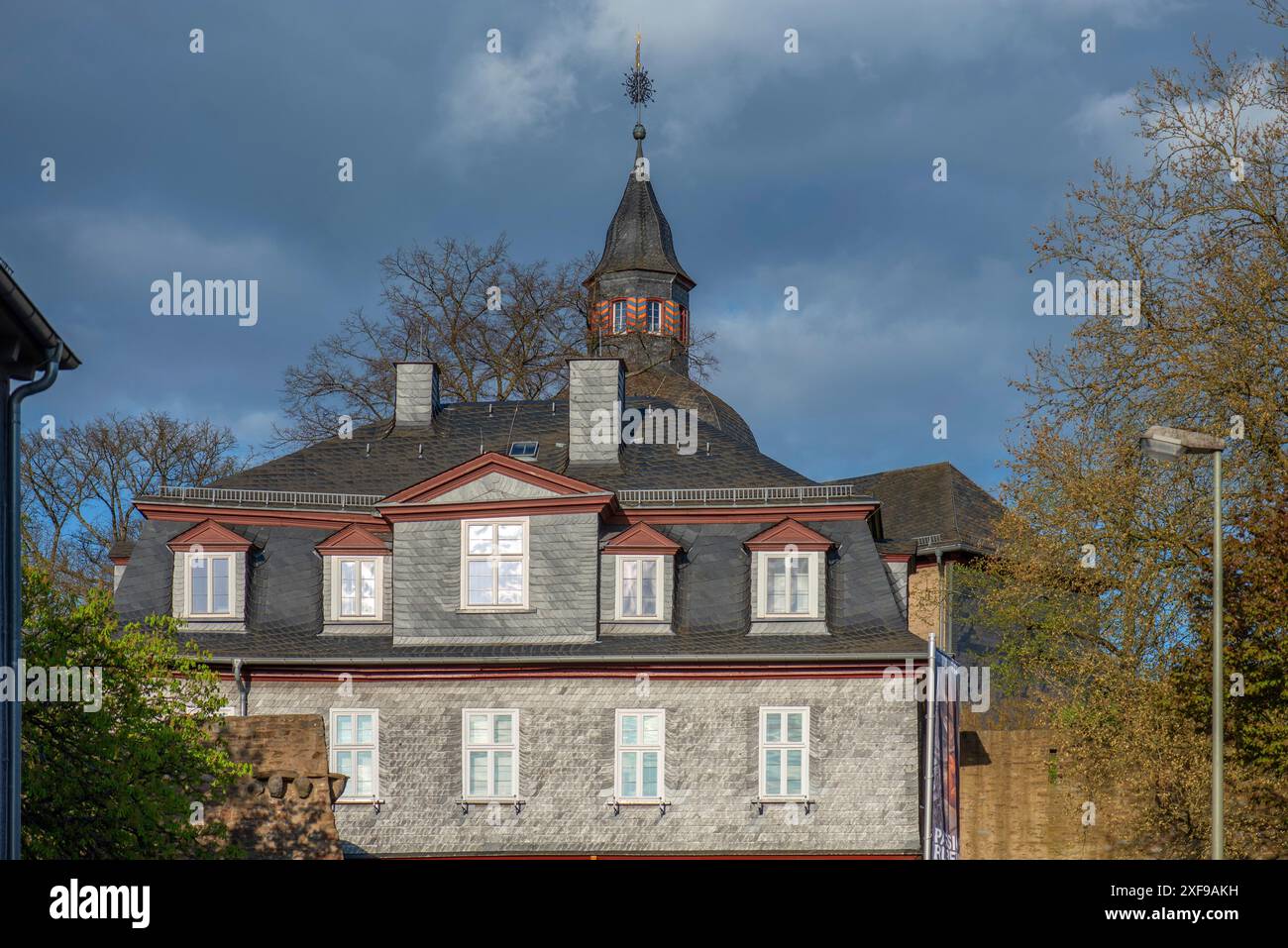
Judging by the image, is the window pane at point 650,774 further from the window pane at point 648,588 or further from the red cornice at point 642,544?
the red cornice at point 642,544

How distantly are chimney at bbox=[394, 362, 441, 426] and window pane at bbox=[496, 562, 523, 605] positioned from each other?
565 cm

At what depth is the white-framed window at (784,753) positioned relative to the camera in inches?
1256

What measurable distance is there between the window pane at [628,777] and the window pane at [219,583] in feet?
27.4

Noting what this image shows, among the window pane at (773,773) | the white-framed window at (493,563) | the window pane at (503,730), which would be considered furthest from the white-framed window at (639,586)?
the window pane at (773,773)

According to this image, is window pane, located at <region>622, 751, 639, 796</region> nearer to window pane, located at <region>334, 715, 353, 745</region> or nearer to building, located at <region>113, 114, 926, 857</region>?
building, located at <region>113, 114, 926, 857</region>

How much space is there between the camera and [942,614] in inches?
1715

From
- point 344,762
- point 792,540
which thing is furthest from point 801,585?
point 344,762

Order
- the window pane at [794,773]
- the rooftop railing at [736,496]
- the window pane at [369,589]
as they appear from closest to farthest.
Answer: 1. the window pane at [794,773]
2. the rooftop railing at [736,496]
3. the window pane at [369,589]

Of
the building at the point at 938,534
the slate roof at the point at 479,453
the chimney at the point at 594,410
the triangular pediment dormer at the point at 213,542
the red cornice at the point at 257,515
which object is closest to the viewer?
the triangular pediment dormer at the point at 213,542

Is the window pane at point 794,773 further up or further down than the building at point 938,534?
further down

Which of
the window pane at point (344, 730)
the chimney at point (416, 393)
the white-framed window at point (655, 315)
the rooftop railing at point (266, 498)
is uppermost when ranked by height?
the white-framed window at point (655, 315)

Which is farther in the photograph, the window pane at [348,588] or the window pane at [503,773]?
the window pane at [348,588]
